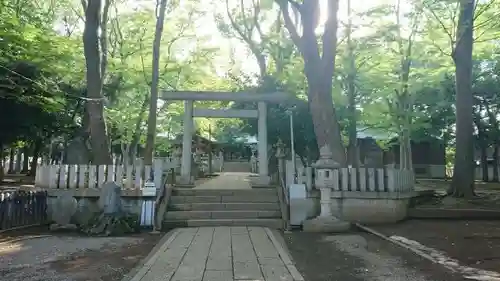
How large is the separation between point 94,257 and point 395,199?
25.3 feet

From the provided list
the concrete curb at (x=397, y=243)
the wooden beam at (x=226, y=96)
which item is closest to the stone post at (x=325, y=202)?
the concrete curb at (x=397, y=243)

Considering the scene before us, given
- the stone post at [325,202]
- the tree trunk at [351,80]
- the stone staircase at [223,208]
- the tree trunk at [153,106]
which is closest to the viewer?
the stone post at [325,202]

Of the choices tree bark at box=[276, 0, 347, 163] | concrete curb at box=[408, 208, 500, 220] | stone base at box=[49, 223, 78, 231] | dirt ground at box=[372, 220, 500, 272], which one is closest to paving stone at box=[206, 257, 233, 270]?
dirt ground at box=[372, 220, 500, 272]

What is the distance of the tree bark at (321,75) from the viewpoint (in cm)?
1200

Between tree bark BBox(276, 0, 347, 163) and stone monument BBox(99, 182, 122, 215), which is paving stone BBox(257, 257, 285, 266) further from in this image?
tree bark BBox(276, 0, 347, 163)

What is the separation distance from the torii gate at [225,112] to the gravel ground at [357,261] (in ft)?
21.0

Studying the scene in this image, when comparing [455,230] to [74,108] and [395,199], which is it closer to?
[395,199]

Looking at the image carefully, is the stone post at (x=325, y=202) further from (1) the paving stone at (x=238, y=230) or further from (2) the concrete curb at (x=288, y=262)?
(2) the concrete curb at (x=288, y=262)

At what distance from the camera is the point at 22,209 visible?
33.7ft

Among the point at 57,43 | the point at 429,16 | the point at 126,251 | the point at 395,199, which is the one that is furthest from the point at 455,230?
the point at 57,43

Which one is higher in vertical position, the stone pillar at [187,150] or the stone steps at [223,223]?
the stone pillar at [187,150]

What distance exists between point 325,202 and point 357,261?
3.53 metres

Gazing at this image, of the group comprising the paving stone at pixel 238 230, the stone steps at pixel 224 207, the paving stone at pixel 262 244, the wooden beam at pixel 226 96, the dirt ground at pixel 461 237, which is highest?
the wooden beam at pixel 226 96

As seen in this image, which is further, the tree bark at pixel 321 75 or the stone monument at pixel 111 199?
the tree bark at pixel 321 75
